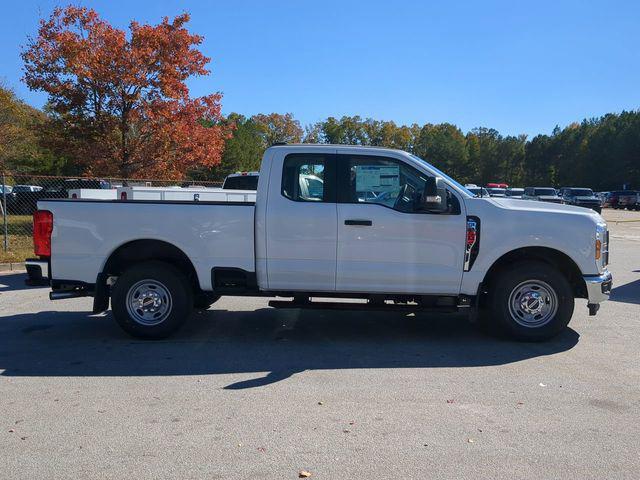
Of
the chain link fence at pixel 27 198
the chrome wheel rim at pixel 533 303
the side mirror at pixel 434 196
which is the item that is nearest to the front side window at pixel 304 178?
the side mirror at pixel 434 196

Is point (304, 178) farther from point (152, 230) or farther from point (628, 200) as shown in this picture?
point (628, 200)

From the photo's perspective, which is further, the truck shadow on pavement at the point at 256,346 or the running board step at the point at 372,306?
the running board step at the point at 372,306

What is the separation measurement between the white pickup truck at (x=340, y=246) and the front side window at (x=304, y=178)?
1 cm

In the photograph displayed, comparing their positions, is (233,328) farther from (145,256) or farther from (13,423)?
(13,423)

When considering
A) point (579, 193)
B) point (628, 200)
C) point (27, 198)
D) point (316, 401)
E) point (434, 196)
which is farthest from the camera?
point (628, 200)

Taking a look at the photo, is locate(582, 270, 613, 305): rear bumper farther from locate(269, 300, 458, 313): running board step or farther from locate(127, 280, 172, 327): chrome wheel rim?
locate(127, 280, 172, 327): chrome wheel rim

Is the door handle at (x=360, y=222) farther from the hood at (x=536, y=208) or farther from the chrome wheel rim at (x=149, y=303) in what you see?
the chrome wheel rim at (x=149, y=303)

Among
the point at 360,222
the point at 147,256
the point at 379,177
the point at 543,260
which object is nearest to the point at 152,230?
the point at 147,256

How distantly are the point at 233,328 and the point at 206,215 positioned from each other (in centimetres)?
169

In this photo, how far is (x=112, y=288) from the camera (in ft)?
21.6

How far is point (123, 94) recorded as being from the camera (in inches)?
692

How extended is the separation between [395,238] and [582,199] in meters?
37.4

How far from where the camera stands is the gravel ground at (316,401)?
3.71m

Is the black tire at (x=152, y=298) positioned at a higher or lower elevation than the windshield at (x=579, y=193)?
lower
